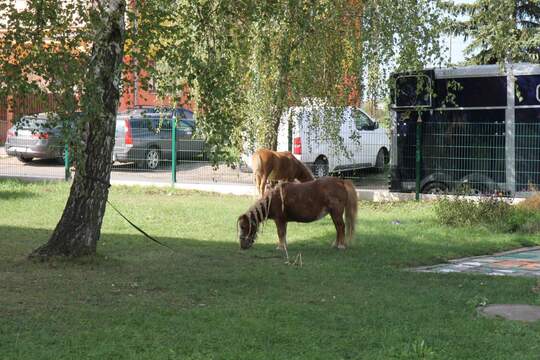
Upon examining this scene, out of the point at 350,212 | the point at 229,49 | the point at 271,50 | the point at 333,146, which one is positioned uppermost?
the point at 271,50

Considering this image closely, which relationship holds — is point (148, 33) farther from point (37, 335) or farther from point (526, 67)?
point (526, 67)

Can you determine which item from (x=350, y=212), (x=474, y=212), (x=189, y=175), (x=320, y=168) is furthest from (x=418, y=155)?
(x=350, y=212)

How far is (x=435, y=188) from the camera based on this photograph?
17375 mm

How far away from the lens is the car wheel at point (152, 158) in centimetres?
2086

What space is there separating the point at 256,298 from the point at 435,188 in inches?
410

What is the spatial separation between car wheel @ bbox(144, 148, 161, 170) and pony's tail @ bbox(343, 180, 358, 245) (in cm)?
1043

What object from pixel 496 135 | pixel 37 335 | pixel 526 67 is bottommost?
pixel 37 335

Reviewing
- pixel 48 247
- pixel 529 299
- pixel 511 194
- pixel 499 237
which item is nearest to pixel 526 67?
pixel 511 194

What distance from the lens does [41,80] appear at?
7.12m

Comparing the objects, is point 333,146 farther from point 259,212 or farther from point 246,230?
point 246,230

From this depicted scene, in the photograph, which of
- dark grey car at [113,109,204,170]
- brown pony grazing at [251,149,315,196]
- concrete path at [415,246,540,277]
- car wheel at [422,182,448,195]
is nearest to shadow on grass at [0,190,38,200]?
dark grey car at [113,109,204,170]

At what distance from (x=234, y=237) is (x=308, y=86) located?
275cm

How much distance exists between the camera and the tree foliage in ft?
32.5

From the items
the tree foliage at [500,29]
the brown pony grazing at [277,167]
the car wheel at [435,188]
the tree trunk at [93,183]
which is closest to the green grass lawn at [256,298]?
the tree trunk at [93,183]
